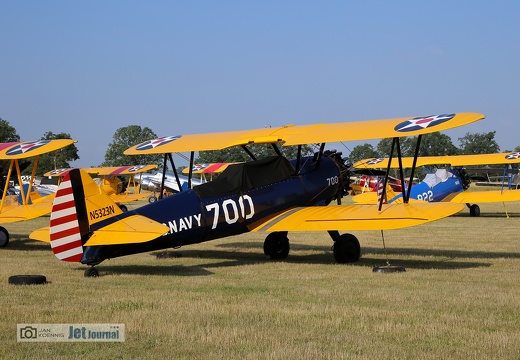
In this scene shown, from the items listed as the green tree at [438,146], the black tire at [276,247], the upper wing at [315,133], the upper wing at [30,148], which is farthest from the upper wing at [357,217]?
the green tree at [438,146]

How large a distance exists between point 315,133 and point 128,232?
12.8 ft

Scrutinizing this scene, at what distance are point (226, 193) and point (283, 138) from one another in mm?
1515

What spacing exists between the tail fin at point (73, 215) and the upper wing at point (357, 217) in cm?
Result: 278

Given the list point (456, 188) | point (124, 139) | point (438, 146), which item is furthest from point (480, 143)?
point (456, 188)

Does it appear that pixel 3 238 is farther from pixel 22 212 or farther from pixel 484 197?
pixel 484 197

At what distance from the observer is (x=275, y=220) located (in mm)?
11125

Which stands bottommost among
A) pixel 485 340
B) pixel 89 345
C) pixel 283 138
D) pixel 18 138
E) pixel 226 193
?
pixel 485 340

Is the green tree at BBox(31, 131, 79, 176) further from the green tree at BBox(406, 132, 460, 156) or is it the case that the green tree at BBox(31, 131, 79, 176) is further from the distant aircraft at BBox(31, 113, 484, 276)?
the distant aircraft at BBox(31, 113, 484, 276)

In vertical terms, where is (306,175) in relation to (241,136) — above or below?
below

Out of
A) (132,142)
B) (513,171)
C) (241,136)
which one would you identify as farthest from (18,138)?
(241,136)

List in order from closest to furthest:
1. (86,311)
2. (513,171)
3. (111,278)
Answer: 1. (86,311)
2. (111,278)
3. (513,171)

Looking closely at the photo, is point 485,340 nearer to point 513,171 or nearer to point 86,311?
point 86,311

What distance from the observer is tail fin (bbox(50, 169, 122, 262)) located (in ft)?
29.8

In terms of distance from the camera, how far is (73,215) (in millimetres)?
9117
